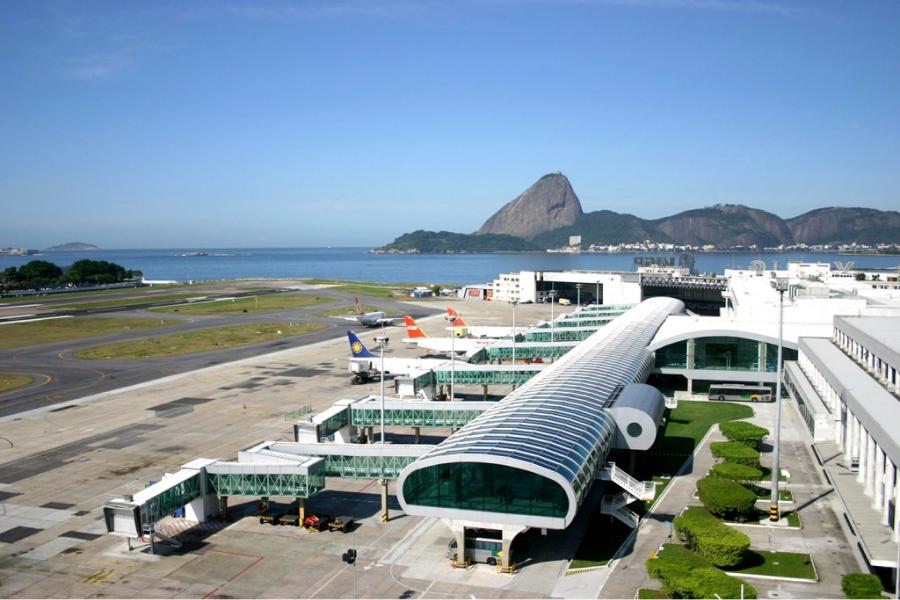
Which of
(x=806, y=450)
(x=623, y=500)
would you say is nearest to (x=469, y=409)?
(x=623, y=500)

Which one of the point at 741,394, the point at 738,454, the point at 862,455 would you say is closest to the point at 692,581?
the point at 862,455

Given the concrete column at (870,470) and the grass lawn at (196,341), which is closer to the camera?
the concrete column at (870,470)

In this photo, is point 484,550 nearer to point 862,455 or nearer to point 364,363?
point 862,455

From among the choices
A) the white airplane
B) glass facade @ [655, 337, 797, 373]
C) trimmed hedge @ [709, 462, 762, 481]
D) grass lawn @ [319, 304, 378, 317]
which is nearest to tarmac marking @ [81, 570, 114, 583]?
trimmed hedge @ [709, 462, 762, 481]

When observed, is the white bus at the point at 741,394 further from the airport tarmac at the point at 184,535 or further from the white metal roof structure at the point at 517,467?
the airport tarmac at the point at 184,535

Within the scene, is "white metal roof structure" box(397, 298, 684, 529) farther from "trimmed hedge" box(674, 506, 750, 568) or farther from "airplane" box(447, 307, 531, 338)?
"airplane" box(447, 307, 531, 338)

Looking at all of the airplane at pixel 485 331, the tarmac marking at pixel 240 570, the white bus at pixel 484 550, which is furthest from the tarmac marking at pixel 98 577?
the airplane at pixel 485 331

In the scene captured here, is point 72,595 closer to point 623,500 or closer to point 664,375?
point 623,500
